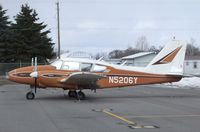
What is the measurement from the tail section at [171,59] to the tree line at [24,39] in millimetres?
42429

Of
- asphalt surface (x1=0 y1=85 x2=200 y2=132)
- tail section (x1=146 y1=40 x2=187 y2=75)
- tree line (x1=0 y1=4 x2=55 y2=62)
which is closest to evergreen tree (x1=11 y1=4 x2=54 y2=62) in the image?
tree line (x1=0 y1=4 x2=55 y2=62)

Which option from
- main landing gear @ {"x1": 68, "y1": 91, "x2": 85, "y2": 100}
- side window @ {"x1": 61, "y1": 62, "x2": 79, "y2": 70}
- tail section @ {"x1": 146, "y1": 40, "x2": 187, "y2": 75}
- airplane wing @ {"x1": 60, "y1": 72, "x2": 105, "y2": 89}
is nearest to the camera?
airplane wing @ {"x1": 60, "y1": 72, "x2": 105, "y2": 89}

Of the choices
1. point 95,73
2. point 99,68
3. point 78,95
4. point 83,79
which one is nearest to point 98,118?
point 83,79

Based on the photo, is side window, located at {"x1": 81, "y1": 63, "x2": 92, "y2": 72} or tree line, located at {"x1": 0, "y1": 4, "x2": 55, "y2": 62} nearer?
side window, located at {"x1": 81, "y1": 63, "x2": 92, "y2": 72}

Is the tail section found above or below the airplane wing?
above

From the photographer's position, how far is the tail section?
24328 mm

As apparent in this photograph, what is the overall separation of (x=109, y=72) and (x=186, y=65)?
6908 cm

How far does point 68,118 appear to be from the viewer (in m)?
14.1

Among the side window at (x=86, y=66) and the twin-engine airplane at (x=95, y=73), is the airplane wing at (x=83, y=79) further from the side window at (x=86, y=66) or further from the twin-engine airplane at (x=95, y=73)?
the side window at (x=86, y=66)

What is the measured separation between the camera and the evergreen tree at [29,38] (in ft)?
216

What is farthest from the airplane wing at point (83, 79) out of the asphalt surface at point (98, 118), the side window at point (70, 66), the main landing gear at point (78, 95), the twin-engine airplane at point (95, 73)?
the asphalt surface at point (98, 118)

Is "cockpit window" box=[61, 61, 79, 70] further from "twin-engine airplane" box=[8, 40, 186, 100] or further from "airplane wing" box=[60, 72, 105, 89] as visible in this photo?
"airplane wing" box=[60, 72, 105, 89]

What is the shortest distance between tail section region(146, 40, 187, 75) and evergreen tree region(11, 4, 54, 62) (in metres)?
42.5

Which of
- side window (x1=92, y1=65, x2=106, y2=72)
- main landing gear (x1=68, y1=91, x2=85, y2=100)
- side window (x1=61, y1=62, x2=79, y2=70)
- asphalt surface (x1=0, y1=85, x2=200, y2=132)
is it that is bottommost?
main landing gear (x1=68, y1=91, x2=85, y2=100)
